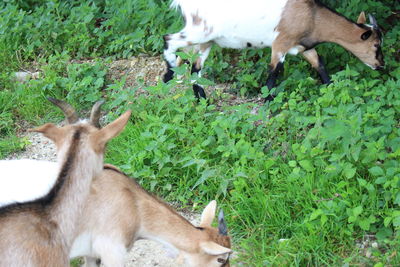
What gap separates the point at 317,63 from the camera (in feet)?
21.7

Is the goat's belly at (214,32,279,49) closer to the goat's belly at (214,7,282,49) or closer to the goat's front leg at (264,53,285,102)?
the goat's belly at (214,7,282,49)

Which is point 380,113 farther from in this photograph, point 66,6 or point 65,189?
point 66,6

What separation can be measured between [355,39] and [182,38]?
69.0 inches

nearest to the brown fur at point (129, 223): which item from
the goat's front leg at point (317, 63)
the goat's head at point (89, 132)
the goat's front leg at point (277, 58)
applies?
the goat's head at point (89, 132)

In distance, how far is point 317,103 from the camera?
217 inches

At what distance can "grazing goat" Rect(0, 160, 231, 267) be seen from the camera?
4176 mm

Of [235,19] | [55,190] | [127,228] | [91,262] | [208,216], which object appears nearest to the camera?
[55,190]

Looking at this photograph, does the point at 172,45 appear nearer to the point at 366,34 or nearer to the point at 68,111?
the point at 366,34

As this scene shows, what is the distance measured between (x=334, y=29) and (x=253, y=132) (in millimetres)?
1603

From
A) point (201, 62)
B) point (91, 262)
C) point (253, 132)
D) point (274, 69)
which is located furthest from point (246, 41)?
point (91, 262)

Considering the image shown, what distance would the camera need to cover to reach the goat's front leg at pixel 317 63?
6.59m

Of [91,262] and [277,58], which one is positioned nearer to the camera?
[91,262]

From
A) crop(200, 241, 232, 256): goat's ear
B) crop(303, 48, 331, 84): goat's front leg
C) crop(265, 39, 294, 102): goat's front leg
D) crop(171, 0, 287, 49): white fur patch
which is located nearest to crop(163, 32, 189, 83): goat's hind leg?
crop(171, 0, 287, 49): white fur patch

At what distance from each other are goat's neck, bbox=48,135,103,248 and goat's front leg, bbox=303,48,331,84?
138 inches
